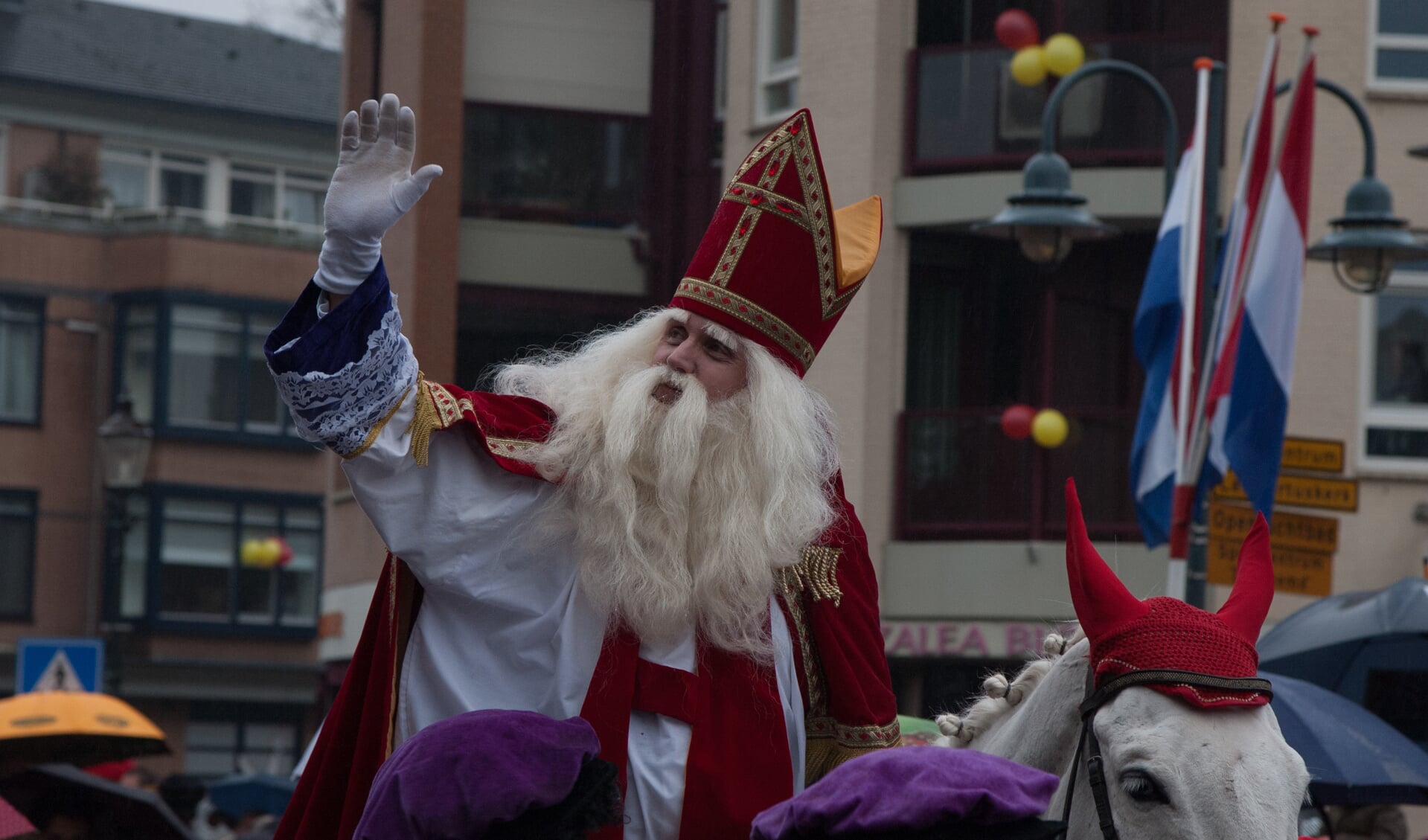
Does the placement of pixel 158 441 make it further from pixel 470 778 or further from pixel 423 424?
pixel 470 778

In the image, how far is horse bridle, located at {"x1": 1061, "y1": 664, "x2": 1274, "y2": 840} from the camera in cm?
347

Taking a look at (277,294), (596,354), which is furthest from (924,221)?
(277,294)

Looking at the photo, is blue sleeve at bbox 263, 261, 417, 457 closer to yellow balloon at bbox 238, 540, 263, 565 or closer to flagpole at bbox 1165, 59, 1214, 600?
flagpole at bbox 1165, 59, 1214, 600

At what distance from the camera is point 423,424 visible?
13.4ft

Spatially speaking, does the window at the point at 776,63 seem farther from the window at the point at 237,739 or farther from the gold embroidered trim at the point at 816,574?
the window at the point at 237,739

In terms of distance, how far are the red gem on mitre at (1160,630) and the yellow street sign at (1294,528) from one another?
25.8 feet

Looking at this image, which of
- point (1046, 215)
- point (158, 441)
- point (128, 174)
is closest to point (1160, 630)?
point (1046, 215)

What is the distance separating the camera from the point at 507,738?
3.32 m

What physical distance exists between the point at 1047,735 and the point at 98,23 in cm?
4245

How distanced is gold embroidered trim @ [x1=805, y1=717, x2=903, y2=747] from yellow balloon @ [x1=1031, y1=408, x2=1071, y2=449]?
13126 mm

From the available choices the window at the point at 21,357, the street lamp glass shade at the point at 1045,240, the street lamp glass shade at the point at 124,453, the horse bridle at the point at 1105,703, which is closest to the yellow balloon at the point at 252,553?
the window at the point at 21,357

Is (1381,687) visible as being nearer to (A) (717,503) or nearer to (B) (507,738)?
(A) (717,503)

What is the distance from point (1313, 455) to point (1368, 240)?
1.57 metres

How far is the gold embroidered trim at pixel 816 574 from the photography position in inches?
178
